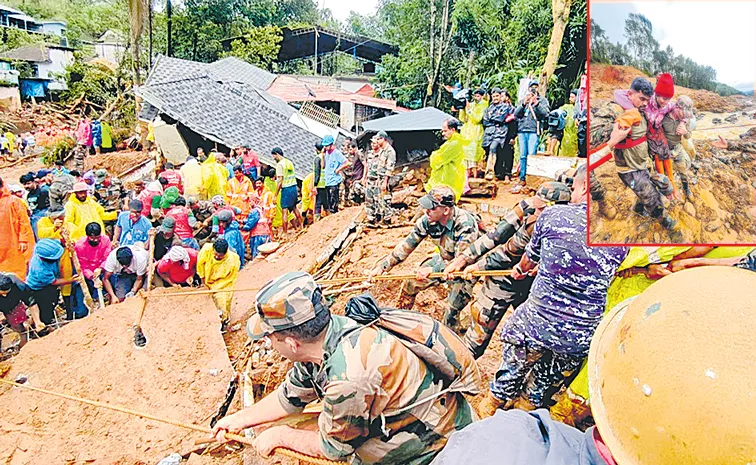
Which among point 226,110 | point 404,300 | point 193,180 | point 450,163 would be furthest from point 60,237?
point 226,110

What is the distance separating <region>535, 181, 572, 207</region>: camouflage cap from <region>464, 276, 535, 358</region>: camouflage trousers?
619 millimetres

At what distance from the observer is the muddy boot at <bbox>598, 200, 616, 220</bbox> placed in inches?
63.3

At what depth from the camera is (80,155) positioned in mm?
20766

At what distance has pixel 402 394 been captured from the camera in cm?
231

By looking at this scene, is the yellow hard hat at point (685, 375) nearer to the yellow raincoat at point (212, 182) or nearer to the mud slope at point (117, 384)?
the mud slope at point (117, 384)

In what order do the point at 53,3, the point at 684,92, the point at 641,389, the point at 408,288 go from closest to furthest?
the point at 641,389 → the point at 684,92 → the point at 408,288 → the point at 53,3

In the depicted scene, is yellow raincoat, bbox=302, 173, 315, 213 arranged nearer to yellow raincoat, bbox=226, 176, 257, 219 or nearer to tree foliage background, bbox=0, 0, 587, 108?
yellow raincoat, bbox=226, 176, 257, 219

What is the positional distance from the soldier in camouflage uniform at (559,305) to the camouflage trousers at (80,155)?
20.5 meters

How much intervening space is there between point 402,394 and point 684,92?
160cm

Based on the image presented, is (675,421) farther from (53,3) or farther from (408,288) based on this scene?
(53,3)

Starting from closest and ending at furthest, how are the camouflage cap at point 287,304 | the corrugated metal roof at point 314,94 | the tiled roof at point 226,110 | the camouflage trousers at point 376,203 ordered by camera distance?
the camouflage cap at point 287,304
the camouflage trousers at point 376,203
the tiled roof at point 226,110
the corrugated metal roof at point 314,94

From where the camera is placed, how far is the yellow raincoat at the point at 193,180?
10.0m

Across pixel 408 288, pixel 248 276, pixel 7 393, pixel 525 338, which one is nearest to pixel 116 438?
pixel 7 393

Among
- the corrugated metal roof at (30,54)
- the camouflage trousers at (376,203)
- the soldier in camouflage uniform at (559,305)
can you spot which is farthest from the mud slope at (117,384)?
the corrugated metal roof at (30,54)
